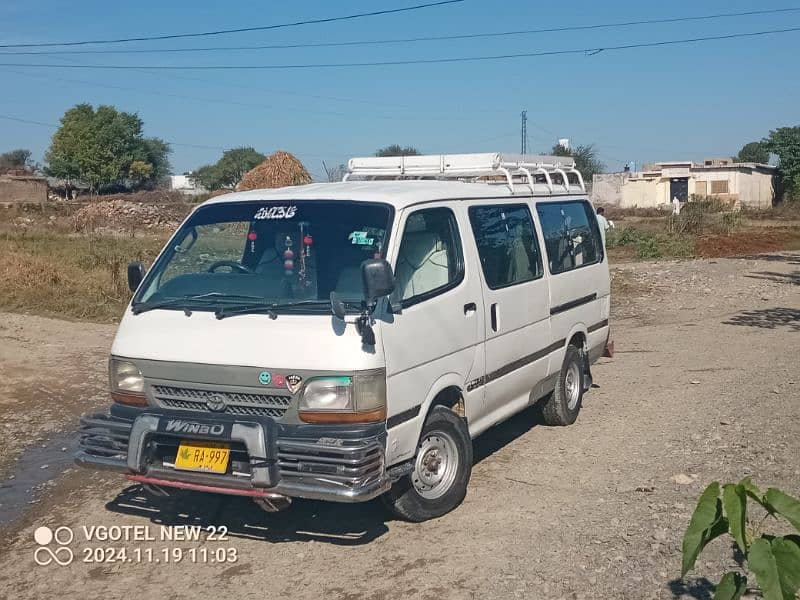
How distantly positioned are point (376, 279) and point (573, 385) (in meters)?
3.74

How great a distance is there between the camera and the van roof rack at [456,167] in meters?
7.32

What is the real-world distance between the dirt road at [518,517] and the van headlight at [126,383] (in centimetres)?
87

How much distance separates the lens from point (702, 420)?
310 inches

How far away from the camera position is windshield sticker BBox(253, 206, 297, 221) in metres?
5.66

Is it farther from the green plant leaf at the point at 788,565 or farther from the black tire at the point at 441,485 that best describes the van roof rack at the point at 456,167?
the green plant leaf at the point at 788,565

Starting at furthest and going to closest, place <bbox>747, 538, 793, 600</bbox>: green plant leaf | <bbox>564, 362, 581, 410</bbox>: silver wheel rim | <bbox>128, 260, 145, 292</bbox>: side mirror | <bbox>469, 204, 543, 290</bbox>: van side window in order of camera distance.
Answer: <bbox>564, 362, 581, 410</bbox>: silver wheel rim < <bbox>469, 204, 543, 290</bbox>: van side window < <bbox>128, 260, 145, 292</bbox>: side mirror < <bbox>747, 538, 793, 600</bbox>: green plant leaf

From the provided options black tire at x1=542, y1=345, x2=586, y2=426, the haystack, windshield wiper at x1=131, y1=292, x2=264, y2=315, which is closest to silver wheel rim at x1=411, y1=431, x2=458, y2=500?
windshield wiper at x1=131, y1=292, x2=264, y2=315

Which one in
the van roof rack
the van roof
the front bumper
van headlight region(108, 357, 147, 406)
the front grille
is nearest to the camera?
the front bumper

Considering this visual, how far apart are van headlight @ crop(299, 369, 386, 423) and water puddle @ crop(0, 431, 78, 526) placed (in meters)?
2.52

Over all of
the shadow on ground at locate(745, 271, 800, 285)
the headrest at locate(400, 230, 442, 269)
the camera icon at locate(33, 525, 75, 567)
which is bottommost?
the shadow on ground at locate(745, 271, 800, 285)

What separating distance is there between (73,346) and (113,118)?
2574 inches

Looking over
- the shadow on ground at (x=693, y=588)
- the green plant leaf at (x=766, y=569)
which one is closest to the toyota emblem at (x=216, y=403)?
the shadow on ground at (x=693, y=588)

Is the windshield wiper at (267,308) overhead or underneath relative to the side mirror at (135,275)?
underneath

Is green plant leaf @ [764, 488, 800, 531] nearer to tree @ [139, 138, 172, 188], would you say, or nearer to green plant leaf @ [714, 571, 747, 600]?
green plant leaf @ [714, 571, 747, 600]
